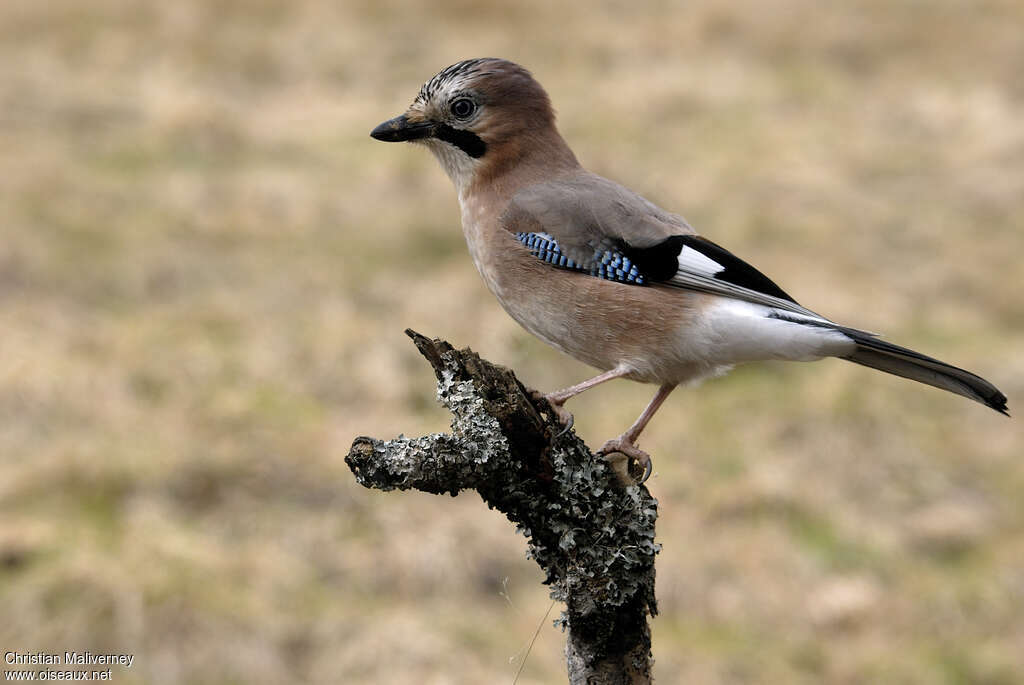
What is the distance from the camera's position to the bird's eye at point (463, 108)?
17.1 feet

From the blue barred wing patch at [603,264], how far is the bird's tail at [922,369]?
85 cm

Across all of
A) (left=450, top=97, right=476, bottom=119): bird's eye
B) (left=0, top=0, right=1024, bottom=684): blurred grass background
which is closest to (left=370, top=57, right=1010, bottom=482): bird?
(left=450, top=97, right=476, bottom=119): bird's eye

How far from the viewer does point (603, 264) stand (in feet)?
15.8

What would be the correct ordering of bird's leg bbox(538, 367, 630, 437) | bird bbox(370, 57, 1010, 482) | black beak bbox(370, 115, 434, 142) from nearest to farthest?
bird's leg bbox(538, 367, 630, 437) → bird bbox(370, 57, 1010, 482) → black beak bbox(370, 115, 434, 142)

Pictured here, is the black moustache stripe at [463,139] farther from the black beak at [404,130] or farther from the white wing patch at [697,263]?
the white wing patch at [697,263]

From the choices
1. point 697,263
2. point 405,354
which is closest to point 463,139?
point 697,263

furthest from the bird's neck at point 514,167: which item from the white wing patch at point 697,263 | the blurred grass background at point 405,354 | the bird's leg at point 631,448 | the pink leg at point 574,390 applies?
the blurred grass background at point 405,354

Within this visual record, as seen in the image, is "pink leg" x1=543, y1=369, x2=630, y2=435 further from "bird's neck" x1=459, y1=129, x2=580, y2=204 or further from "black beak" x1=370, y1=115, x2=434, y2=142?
"black beak" x1=370, y1=115, x2=434, y2=142

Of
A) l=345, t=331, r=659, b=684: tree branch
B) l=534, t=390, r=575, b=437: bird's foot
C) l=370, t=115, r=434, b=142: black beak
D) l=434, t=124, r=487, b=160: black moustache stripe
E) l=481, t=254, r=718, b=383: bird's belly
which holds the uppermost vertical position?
l=434, t=124, r=487, b=160: black moustache stripe

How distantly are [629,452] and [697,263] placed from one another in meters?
0.86

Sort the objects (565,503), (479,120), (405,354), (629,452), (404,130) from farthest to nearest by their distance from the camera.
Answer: (405,354) < (479,120) < (404,130) < (629,452) < (565,503)

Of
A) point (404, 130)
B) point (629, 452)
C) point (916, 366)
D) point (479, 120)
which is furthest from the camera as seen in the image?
point (479, 120)

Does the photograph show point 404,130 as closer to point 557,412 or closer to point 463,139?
point 463,139

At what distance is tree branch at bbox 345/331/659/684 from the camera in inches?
151
